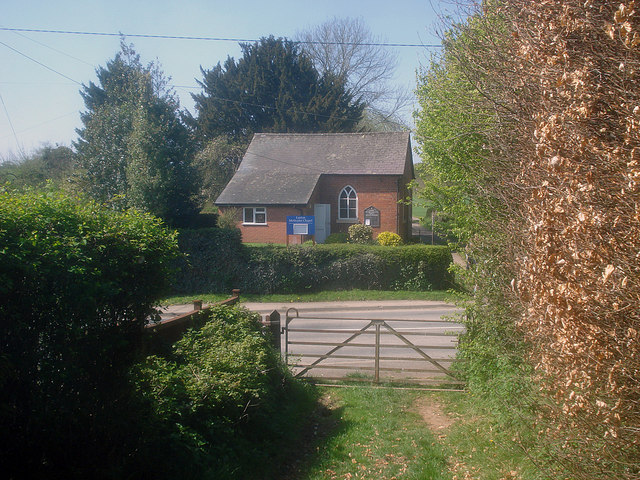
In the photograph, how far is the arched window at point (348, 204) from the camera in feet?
103

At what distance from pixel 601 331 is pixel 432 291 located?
17373 mm

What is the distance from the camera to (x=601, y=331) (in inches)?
142

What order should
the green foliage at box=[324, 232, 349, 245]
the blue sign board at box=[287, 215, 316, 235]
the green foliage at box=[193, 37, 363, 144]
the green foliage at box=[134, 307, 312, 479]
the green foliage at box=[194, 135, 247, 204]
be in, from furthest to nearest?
the green foliage at box=[193, 37, 363, 144] → the green foliage at box=[194, 135, 247, 204] → the green foliage at box=[324, 232, 349, 245] → the blue sign board at box=[287, 215, 316, 235] → the green foliage at box=[134, 307, 312, 479]

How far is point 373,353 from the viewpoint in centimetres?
1230

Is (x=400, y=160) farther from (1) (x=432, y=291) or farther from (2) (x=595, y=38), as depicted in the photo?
(2) (x=595, y=38)

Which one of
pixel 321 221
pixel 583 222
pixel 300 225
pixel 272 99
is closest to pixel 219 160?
pixel 272 99

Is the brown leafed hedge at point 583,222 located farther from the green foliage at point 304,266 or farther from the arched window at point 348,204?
the arched window at point 348,204

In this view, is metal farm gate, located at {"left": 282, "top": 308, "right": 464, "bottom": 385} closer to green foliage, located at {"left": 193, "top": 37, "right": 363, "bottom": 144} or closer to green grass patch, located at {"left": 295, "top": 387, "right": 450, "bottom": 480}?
green grass patch, located at {"left": 295, "top": 387, "right": 450, "bottom": 480}

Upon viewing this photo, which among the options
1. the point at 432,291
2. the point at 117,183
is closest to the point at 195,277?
the point at 117,183

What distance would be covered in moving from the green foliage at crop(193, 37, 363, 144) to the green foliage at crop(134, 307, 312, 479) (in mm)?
37969

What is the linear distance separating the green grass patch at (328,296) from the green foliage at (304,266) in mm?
426

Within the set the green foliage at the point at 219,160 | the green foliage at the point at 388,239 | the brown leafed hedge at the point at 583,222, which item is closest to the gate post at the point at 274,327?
the brown leafed hedge at the point at 583,222

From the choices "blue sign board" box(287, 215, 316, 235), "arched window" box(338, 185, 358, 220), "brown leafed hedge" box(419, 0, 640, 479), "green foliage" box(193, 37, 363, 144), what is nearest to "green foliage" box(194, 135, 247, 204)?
"green foliage" box(193, 37, 363, 144)

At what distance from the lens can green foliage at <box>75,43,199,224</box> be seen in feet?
68.9
